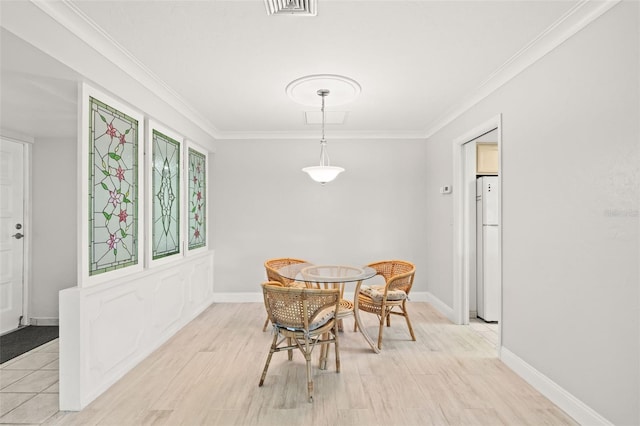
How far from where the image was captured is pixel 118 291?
9.41ft

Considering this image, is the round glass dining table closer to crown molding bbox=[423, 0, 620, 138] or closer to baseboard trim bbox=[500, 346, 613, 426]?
baseboard trim bbox=[500, 346, 613, 426]

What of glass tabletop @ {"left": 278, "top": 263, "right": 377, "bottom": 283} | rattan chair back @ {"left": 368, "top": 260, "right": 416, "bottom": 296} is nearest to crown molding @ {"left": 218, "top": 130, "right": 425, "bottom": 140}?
rattan chair back @ {"left": 368, "top": 260, "right": 416, "bottom": 296}

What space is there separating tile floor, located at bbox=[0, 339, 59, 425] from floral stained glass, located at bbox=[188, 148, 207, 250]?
6.35 ft

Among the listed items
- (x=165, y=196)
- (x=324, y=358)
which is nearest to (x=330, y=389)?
(x=324, y=358)

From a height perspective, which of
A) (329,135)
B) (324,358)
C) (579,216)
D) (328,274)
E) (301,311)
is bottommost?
(324,358)

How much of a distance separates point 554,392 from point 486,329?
1768 millimetres

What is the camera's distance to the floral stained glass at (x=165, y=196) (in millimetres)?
3666

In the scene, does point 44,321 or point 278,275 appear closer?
point 278,275

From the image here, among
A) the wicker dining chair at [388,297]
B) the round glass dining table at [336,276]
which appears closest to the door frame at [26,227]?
the round glass dining table at [336,276]

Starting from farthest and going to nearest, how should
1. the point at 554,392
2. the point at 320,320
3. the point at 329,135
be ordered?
1. the point at 329,135
2. the point at 320,320
3. the point at 554,392

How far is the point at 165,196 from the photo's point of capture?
12.9ft

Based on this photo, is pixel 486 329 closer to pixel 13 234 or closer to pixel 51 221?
pixel 51 221

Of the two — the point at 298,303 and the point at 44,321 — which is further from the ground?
the point at 298,303

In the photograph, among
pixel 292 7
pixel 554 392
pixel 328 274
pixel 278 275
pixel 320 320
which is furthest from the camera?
pixel 278 275
